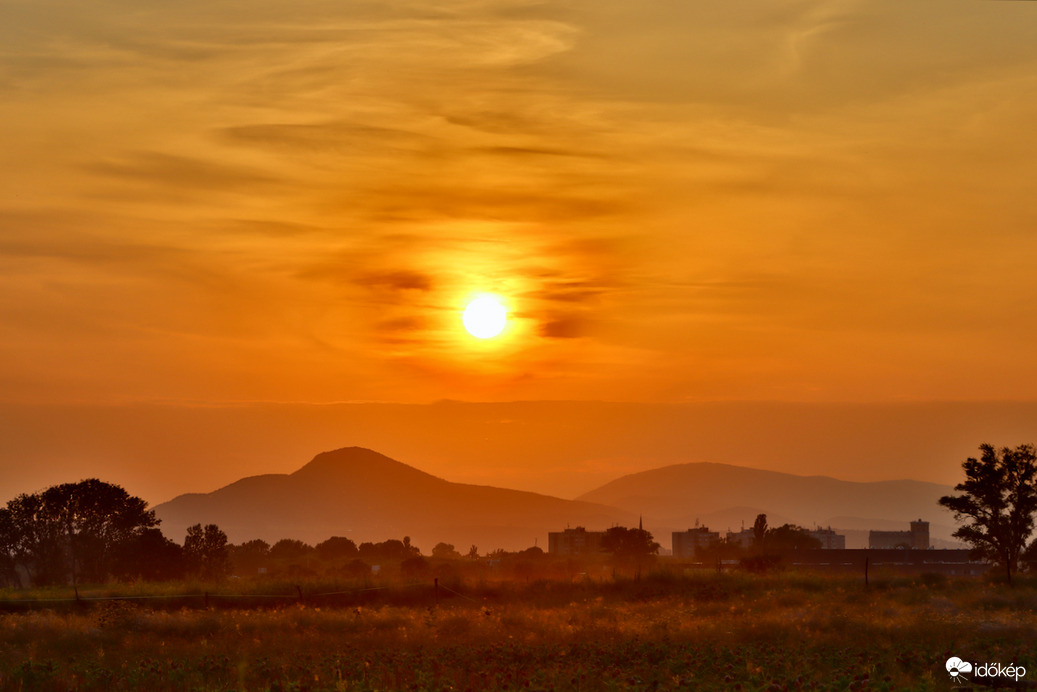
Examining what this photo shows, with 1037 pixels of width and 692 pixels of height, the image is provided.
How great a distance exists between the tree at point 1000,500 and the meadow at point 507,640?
1398 centimetres

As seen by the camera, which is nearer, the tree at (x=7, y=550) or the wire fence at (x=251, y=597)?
the wire fence at (x=251, y=597)

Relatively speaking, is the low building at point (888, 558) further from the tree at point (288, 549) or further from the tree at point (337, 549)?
the tree at point (288, 549)

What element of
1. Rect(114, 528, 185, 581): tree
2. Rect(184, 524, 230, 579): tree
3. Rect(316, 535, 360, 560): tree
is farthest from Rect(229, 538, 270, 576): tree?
Rect(114, 528, 185, 581): tree

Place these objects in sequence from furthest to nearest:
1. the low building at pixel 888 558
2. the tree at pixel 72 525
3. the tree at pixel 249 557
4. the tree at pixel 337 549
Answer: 1. the low building at pixel 888 558
2. the tree at pixel 337 549
3. the tree at pixel 249 557
4. the tree at pixel 72 525

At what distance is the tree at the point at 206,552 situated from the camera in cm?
8738

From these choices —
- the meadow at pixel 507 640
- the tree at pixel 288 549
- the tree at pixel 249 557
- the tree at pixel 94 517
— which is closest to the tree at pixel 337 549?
the tree at pixel 288 549

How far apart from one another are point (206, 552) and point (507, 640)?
67160mm

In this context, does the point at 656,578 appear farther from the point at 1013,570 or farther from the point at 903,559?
the point at 903,559

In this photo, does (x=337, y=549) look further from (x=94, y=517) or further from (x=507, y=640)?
(x=507, y=640)

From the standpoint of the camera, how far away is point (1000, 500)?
6556 centimetres

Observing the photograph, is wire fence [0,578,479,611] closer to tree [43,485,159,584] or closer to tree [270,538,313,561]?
tree [43,485,159,584]

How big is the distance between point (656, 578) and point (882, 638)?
2701cm

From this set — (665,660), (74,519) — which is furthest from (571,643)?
(74,519)

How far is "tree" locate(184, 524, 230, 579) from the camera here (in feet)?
287
